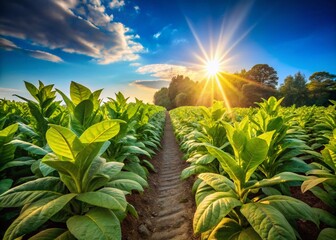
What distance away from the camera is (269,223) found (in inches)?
52.8

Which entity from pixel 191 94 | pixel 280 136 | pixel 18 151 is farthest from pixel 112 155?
pixel 191 94

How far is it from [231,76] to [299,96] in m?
17.4

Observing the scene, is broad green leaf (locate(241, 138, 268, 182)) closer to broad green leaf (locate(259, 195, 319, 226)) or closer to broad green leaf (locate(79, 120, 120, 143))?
broad green leaf (locate(259, 195, 319, 226))

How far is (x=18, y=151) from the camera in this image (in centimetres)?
260

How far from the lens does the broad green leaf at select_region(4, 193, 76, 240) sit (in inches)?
48.6

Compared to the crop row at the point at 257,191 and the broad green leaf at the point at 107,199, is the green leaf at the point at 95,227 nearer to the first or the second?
the broad green leaf at the point at 107,199

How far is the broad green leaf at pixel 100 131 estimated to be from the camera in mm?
1498

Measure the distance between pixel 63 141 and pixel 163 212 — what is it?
2.40m

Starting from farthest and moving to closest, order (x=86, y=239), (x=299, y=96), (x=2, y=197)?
1. (x=299, y=96)
2. (x=2, y=197)
3. (x=86, y=239)

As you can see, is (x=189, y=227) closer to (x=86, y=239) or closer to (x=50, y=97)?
(x=86, y=239)

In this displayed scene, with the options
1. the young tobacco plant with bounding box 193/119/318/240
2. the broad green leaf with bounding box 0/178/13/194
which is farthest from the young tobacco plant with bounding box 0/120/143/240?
the young tobacco plant with bounding box 193/119/318/240

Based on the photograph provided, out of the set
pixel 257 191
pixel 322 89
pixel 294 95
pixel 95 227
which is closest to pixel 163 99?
pixel 294 95

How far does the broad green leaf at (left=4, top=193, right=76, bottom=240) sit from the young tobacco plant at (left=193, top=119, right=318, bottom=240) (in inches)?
40.6

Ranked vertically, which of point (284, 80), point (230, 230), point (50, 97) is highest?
point (284, 80)
